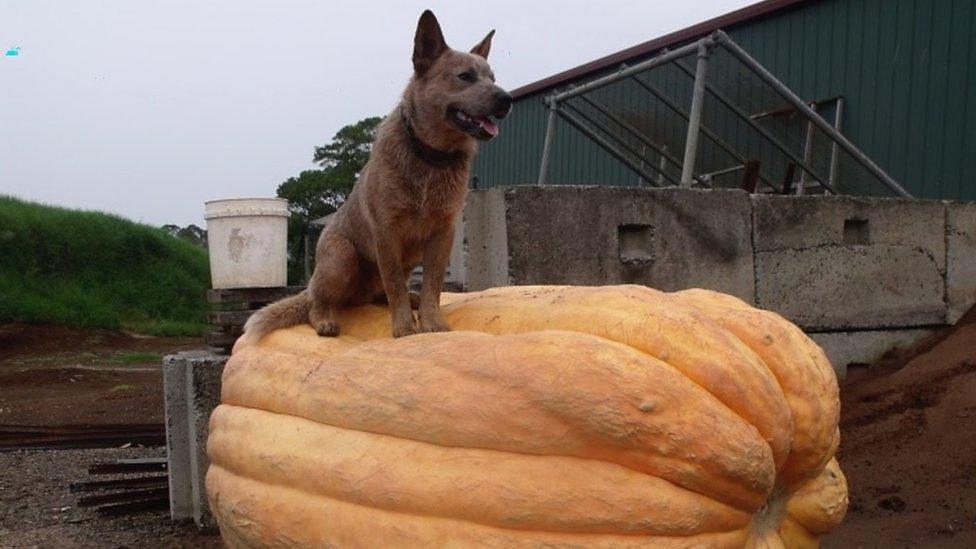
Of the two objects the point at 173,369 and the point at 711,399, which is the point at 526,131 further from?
the point at 711,399

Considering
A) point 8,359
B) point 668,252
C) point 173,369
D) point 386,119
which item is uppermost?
point 386,119

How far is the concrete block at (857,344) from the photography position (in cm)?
571

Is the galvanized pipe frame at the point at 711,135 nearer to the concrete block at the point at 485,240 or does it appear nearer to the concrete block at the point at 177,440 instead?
the concrete block at the point at 485,240

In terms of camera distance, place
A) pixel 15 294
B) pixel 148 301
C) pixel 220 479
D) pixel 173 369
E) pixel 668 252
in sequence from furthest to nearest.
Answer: pixel 148 301, pixel 15 294, pixel 668 252, pixel 173 369, pixel 220 479

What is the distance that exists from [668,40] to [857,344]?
5.61 m

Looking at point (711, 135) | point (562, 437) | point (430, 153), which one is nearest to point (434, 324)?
point (430, 153)

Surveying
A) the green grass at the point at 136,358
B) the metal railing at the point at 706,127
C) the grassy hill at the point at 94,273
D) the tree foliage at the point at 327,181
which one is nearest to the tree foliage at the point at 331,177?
the tree foliage at the point at 327,181

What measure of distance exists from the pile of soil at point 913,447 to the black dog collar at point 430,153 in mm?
2269

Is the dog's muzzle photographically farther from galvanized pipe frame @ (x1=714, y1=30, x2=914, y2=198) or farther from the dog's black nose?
galvanized pipe frame @ (x1=714, y1=30, x2=914, y2=198)

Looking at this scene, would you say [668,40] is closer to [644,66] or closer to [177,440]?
[644,66]

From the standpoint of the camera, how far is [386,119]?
3053 millimetres

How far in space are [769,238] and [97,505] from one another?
4383mm

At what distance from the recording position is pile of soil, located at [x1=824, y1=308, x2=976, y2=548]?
11.9 feet

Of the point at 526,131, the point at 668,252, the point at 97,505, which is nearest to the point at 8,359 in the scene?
the point at 526,131
